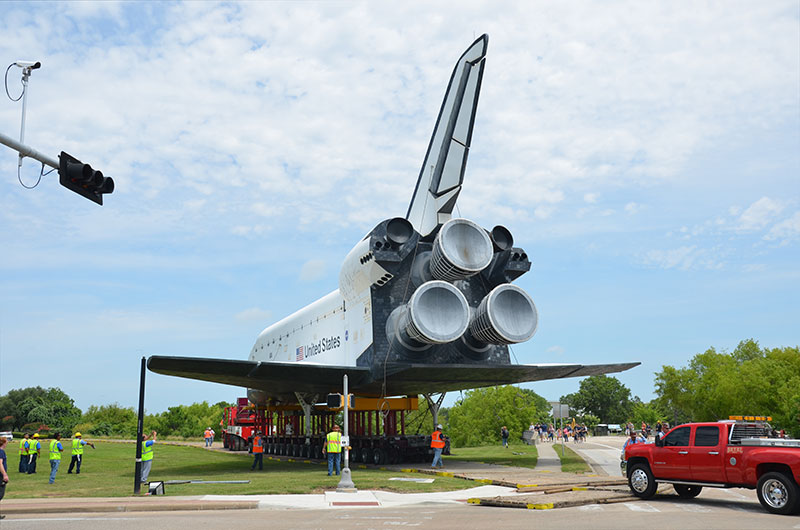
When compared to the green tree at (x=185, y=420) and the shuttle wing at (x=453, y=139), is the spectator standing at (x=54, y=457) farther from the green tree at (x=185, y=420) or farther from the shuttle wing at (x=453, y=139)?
the green tree at (x=185, y=420)

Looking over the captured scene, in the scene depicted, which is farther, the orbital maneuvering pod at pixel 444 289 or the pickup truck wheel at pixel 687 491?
the orbital maneuvering pod at pixel 444 289

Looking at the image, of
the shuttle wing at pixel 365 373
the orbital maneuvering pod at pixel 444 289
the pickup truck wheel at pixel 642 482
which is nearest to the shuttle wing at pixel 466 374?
the shuttle wing at pixel 365 373

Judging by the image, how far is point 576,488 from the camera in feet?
51.0

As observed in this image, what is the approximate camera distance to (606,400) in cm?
12725

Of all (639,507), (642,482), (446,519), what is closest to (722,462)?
(639,507)

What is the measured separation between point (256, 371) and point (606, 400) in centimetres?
11632

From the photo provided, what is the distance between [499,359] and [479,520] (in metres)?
12.8

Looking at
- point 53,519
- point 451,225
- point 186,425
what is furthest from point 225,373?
point 186,425

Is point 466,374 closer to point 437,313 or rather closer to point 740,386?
point 437,313

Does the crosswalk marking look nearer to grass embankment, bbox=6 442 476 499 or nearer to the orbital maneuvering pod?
grass embankment, bbox=6 442 476 499

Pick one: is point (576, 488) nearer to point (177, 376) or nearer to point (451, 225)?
point (451, 225)

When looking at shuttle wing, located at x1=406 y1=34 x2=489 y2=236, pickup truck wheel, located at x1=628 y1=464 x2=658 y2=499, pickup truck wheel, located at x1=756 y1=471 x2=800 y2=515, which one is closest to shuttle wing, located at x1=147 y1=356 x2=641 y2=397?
shuttle wing, located at x1=406 y1=34 x2=489 y2=236

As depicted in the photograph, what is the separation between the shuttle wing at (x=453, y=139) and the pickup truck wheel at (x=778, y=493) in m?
13.4

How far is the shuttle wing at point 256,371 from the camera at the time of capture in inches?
792
